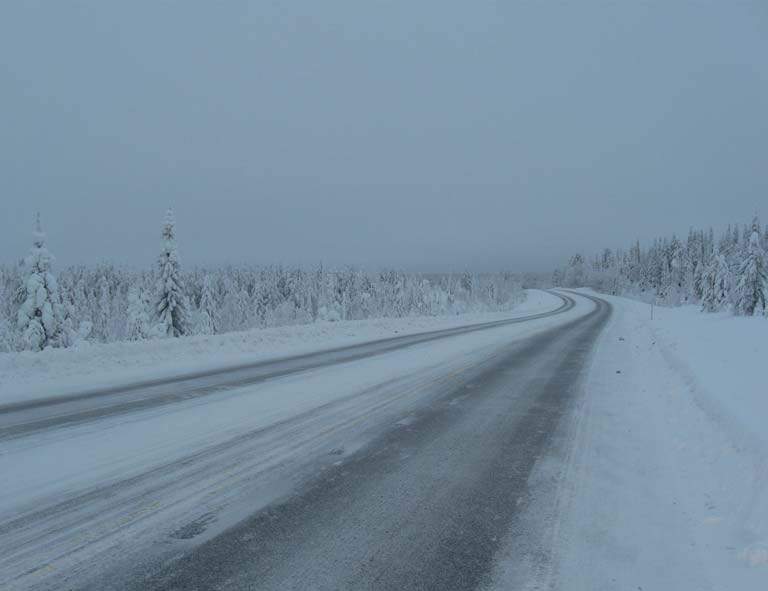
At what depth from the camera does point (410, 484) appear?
4.85 meters

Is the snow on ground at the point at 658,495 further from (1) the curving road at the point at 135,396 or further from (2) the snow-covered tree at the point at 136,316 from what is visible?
(2) the snow-covered tree at the point at 136,316

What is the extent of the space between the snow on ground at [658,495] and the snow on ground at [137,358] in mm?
9377

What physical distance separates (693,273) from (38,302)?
109 metres

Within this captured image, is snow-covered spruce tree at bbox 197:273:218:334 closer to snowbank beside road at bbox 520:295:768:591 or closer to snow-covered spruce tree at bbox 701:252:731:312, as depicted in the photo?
snowbank beside road at bbox 520:295:768:591

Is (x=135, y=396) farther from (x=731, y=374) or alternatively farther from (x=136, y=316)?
(x=136, y=316)

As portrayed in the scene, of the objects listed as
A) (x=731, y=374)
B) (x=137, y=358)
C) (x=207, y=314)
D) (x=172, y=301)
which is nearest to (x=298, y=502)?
(x=731, y=374)

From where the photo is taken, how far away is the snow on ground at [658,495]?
330 centimetres

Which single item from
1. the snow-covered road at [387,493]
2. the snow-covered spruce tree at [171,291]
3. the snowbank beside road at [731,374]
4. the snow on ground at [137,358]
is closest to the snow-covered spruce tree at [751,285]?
the snowbank beside road at [731,374]

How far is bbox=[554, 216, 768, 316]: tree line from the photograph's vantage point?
35.2 m

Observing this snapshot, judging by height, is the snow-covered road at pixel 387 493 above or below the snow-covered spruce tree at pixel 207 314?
above

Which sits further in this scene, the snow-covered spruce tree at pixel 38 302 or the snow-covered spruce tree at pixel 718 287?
the snow-covered spruce tree at pixel 718 287

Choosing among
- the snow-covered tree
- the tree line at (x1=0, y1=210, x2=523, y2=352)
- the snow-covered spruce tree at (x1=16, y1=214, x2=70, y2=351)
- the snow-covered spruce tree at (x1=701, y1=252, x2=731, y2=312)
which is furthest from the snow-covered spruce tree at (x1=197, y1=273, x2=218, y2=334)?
the snow-covered spruce tree at (x1=701, y1=252, x2=731, y2=312)

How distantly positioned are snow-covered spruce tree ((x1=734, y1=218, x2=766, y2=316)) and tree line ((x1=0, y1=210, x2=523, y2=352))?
2754 centimetres

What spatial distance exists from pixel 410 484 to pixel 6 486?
399 cm
